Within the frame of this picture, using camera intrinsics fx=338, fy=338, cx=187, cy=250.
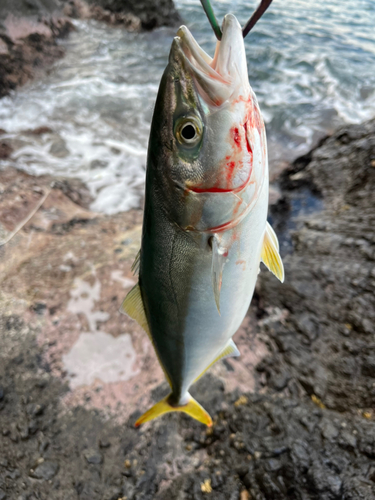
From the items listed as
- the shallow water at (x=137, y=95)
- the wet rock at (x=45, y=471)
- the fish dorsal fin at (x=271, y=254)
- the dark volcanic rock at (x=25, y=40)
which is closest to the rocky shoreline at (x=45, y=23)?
the dark volcanic rock at (x=25, y=40)

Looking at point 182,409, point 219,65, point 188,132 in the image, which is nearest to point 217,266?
point 188,132

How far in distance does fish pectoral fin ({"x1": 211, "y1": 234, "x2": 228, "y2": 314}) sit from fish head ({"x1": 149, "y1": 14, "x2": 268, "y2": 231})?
6 centimetres

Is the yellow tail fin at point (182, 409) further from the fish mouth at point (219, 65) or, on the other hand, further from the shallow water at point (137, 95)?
the shallow water at point (137, 95)

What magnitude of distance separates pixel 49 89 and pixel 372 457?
903 cm

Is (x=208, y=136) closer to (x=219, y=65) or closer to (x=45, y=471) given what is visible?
(x=219, y=65)

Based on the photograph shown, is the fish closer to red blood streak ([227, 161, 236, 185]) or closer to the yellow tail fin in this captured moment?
red blood streak ([227, 161, 236, 185])

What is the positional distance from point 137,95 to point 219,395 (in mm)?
8115

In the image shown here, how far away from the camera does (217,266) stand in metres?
1.20

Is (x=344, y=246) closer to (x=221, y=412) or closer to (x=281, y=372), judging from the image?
(x=281, y=372)

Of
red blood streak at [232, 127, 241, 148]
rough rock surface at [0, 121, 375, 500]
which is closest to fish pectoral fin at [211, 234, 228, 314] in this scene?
red blood streak at [232, 127, 241, 148]

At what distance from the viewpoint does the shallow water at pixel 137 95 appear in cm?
590

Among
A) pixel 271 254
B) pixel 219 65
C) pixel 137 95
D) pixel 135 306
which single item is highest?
pixel 219 65

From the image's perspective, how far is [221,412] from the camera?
218 cm

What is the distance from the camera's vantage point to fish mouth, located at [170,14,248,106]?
103 centimetres
